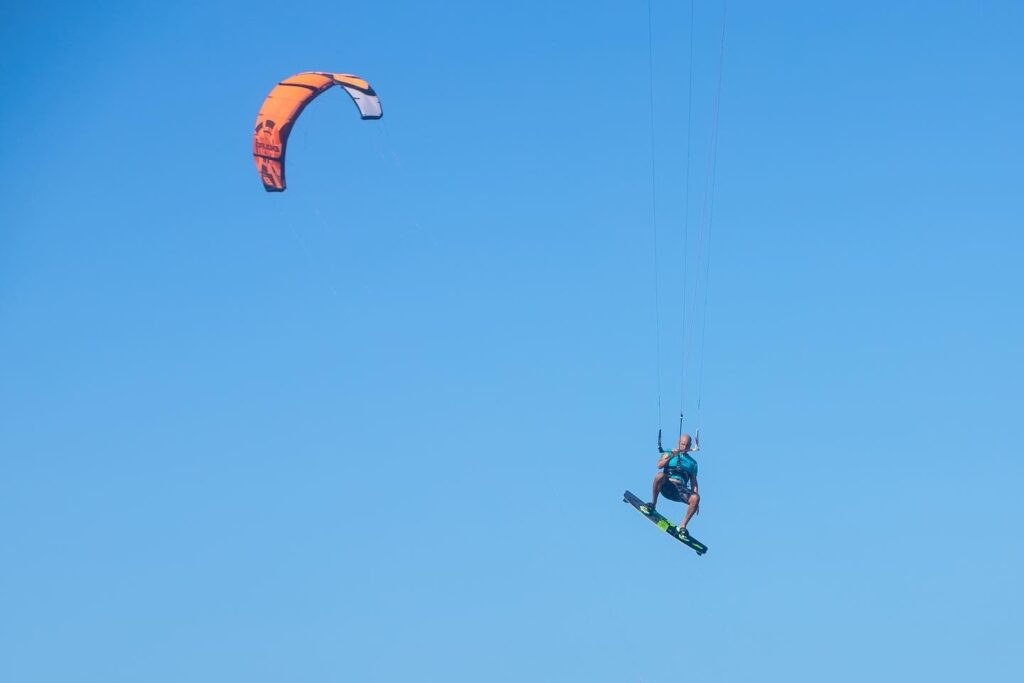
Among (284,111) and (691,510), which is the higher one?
(284,111)

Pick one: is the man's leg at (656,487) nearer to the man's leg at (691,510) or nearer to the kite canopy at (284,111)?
the man's leg at (691,510)

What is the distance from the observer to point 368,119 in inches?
993

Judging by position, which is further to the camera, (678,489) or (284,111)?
(284,111)

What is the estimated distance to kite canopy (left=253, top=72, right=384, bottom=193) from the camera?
993 inches

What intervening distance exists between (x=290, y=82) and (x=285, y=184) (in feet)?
5.40

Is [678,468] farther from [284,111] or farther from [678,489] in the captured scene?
[284,111]

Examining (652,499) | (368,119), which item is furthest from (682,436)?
(368,119)

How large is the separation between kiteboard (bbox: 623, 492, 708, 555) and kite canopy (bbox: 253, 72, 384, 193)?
731 centimetres

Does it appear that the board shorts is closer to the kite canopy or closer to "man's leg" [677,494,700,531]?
"man's leg" [677,494,700,531]

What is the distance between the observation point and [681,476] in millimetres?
21469

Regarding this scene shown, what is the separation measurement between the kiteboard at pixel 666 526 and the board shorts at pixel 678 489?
35cm

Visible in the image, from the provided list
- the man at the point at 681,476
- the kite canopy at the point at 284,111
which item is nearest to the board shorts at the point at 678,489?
the man at the point at 681,476

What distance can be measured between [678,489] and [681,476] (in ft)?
0.57

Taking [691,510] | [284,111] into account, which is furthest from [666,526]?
[284,111]
